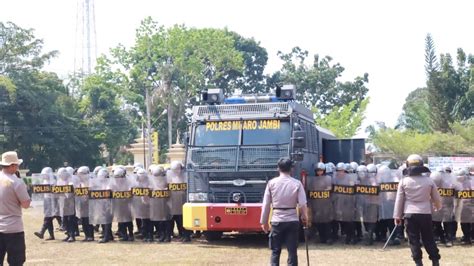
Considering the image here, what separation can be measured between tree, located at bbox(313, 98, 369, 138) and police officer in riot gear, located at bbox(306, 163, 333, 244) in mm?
35500

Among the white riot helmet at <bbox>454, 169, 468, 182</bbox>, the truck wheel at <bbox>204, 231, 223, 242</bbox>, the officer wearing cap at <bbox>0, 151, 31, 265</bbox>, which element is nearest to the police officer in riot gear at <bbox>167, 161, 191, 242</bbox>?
the truck wheel at <bbox>204, 231, 223, 242</bbox>

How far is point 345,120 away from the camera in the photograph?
5256 centimetres

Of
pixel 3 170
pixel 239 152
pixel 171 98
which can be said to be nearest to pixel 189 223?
pixel 239 152

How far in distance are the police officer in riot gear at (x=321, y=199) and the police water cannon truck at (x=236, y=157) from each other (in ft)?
1.25

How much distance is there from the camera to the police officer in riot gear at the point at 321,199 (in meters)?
16.0

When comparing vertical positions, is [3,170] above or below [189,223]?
above

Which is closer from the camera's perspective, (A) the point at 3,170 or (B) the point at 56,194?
(A) the point at 3,170

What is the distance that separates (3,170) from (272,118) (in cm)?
702

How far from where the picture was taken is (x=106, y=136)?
56312 mm

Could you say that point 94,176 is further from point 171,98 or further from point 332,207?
→ point 171,98

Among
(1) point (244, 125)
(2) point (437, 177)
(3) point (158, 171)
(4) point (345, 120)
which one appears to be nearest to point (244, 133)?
(1) point (244, 125)

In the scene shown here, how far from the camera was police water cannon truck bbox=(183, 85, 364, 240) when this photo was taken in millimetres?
14766

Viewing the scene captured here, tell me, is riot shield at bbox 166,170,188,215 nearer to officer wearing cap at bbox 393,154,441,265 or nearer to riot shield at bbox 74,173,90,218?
riot shield at bbox 74,173,90,218

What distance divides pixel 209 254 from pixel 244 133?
9.03 ft
